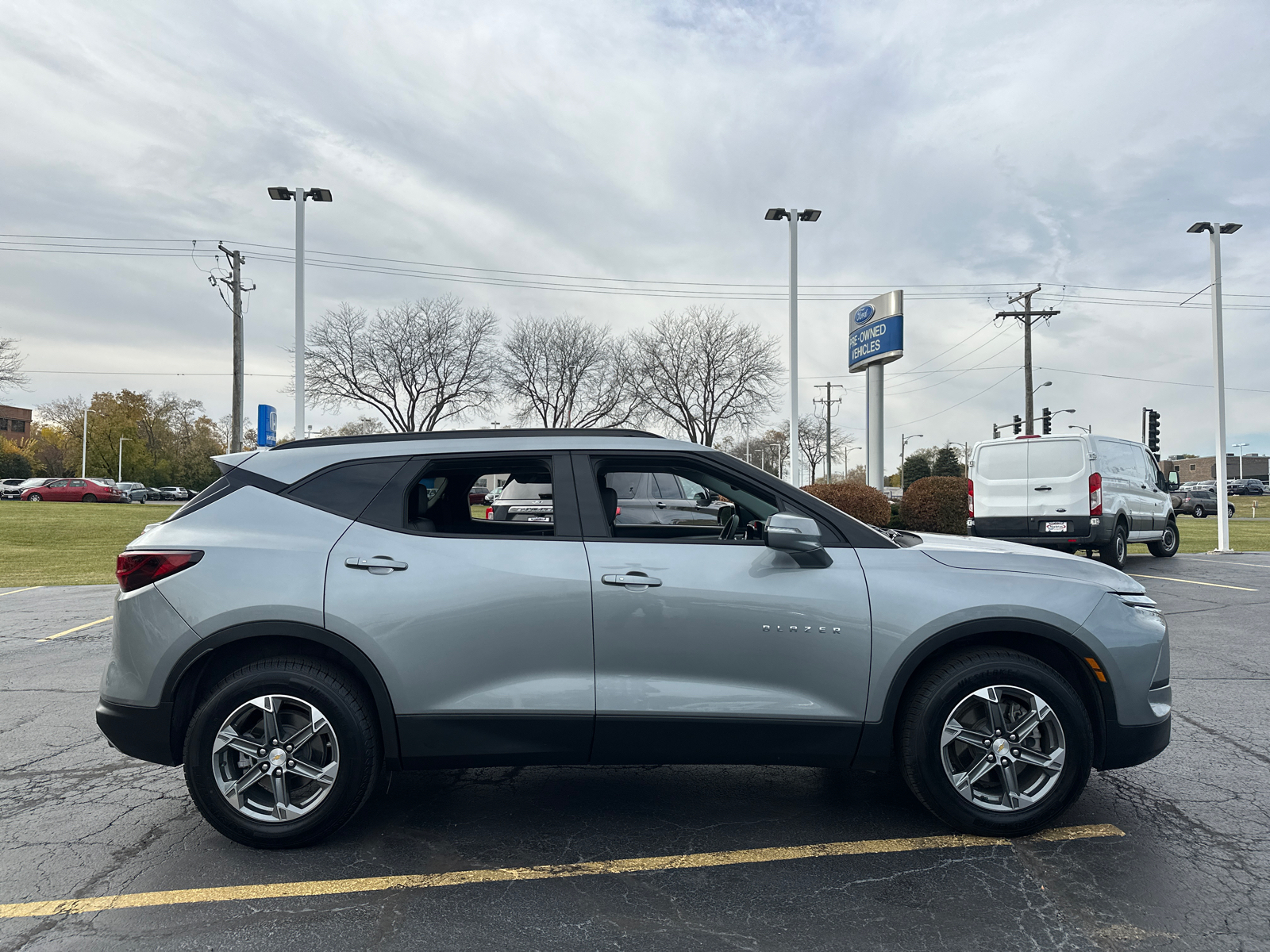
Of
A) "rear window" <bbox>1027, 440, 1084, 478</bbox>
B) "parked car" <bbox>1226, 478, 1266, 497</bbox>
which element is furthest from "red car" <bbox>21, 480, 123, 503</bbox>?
"parked car" <bbox>1226, 478, 1266, 497</bbox>

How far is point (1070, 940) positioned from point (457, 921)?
2.04 m

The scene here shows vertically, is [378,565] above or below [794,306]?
below

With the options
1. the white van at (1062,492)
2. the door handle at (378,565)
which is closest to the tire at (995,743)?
the door handle at (378,565)

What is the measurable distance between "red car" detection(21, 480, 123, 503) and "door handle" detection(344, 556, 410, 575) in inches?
2098

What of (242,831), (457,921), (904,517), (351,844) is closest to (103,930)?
(242,831)

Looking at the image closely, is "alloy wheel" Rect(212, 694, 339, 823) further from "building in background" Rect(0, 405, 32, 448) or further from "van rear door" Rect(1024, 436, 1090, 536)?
"building in background" Rect(0, 405, 32, 448)

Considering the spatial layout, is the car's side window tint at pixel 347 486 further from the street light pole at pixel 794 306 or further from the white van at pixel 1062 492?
the street light pole at pixel 794 306

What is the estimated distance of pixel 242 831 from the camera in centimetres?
327

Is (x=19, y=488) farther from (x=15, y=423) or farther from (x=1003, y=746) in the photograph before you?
(x=15, y=423)

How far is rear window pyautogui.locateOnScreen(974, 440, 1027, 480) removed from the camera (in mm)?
13031

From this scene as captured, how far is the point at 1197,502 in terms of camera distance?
143 ft

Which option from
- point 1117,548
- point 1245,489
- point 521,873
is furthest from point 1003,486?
point 1245,489

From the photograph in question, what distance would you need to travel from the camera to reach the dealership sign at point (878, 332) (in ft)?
71.9

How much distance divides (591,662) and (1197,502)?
50.5m
